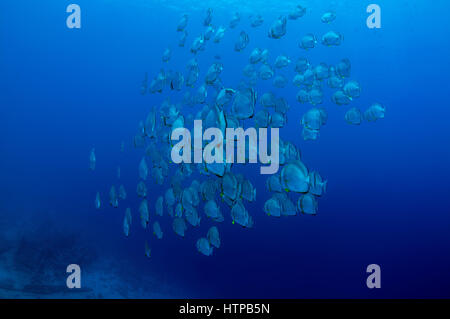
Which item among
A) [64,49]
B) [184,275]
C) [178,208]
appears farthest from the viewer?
[64,49]

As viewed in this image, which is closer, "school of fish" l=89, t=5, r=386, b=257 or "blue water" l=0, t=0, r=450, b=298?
"school of fish" l=89, t=5, r=386, b=257

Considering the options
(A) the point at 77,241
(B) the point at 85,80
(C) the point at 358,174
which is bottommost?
(A) the point at 77,241

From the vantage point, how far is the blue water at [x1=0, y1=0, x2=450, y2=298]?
53.1ft

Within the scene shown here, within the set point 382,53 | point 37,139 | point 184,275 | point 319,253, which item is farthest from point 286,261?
point 37,139

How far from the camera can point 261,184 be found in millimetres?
30891

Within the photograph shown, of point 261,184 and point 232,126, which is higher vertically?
point 261,184

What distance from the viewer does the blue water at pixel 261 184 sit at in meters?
16.2

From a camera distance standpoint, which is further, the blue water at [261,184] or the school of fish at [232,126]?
the blue water at [261,184]

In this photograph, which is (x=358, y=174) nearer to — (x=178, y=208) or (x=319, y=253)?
(x=319, y=253)

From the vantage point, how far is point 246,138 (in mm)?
3971

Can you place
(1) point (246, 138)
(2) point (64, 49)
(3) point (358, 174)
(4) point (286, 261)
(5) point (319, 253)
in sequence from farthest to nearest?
(2) point (64, 49)
(3) point (358, 174)
(5) point (319, 253)
(4) point (286, 261)
(1) point (246, 138)

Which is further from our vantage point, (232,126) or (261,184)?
(261,184)

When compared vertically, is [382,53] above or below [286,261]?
above

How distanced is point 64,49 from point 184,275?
198ft
